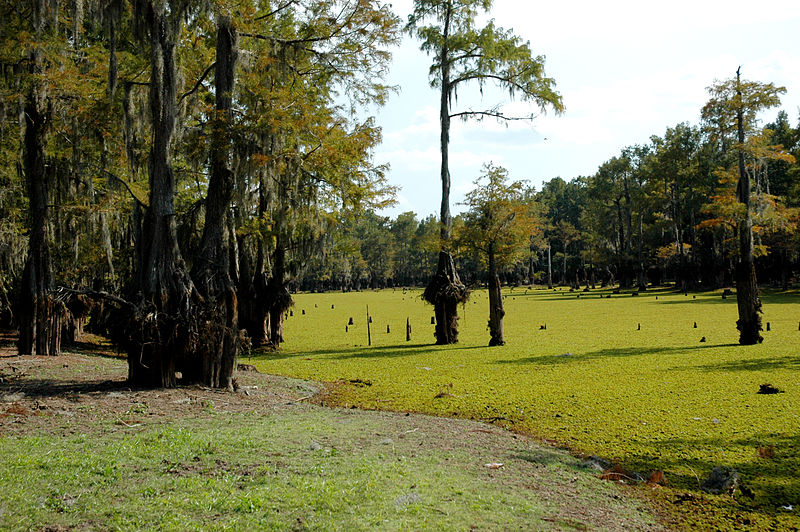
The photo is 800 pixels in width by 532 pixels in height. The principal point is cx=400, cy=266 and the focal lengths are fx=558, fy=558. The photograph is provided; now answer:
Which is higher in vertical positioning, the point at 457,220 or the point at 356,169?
the point at 356,169

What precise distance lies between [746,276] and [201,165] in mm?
13950

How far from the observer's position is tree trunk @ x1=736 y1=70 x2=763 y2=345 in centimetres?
1472

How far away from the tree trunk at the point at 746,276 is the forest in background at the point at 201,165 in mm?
107

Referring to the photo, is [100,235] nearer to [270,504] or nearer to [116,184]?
[116,184]

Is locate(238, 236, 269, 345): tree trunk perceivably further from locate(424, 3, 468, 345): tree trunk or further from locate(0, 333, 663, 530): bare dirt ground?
locate(0, 333, 663, 530): bare dirt ground

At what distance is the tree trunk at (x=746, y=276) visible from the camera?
14.7 meters

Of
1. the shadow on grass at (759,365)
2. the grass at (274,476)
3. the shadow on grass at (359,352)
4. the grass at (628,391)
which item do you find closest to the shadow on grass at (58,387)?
the grass at (274,476)

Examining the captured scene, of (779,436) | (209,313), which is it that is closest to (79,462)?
(209,313)

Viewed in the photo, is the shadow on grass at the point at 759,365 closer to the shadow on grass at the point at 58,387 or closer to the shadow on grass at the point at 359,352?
the shadow on grass at the point at 359,352

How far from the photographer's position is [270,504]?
3979mm

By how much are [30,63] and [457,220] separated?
12148 mm

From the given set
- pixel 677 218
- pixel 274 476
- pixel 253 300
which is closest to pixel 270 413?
pixel 274 476

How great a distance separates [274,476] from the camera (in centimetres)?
460

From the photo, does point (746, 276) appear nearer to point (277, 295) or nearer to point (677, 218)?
point (277, 295)
